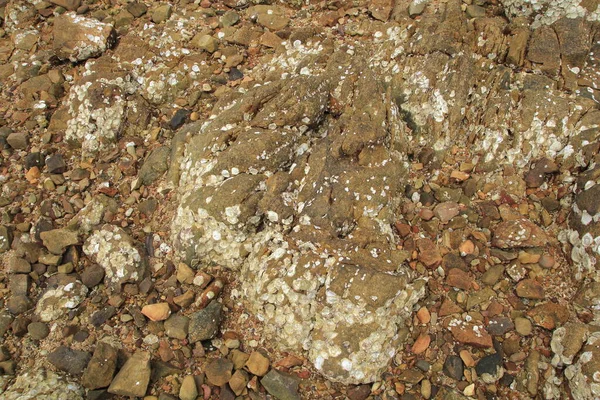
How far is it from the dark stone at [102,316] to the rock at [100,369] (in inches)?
12.7

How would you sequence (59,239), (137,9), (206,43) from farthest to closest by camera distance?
(137,9) → (206,43) → (59,239)

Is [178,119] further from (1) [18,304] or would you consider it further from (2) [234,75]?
(1) [18,304]

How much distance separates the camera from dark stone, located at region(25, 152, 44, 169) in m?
5.28

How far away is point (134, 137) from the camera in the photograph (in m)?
5.42

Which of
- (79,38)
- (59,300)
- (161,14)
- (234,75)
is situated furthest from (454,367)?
(79,38)

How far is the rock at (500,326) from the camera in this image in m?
3.78

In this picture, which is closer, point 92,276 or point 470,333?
point 470,333

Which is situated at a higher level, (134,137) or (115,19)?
(115,19)

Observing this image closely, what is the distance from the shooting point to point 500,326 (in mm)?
3787

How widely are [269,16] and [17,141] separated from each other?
11.5ft

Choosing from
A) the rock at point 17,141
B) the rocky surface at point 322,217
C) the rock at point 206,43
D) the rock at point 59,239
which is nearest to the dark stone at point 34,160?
the rocky surface at point 322,217

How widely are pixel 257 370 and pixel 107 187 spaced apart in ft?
8.67

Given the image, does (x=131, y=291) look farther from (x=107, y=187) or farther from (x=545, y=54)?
(x=545, y=54)

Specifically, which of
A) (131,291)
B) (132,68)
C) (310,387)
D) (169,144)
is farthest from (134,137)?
(310,387)
